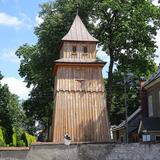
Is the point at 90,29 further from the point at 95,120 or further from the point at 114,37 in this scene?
the point at 95,120

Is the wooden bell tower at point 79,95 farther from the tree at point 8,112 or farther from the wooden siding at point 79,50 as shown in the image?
the tree at point 8,112

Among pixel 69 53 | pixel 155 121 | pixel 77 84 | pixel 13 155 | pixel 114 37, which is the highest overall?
pixel 114 37

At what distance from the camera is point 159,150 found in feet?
71.0

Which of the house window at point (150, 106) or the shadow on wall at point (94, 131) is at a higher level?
the house window at point (150, 106)

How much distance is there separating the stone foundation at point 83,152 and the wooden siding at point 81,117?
9.14 meters

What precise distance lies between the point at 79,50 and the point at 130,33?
5.48 m

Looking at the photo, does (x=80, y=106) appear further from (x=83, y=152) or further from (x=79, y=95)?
(x=83, y=152)

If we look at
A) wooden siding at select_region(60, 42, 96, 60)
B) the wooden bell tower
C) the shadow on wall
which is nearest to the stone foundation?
the wooden bell tower

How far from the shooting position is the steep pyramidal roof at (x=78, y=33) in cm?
3706

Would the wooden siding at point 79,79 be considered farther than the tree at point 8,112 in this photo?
No

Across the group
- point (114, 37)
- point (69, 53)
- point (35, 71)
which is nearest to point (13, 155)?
point (69, 53)

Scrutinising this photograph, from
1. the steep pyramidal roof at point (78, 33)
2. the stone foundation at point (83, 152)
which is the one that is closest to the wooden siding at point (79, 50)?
the steep pyramidal roof at point (78, 33)

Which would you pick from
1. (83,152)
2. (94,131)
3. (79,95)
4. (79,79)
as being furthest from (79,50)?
(83,152)

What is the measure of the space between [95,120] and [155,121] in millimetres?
4891
